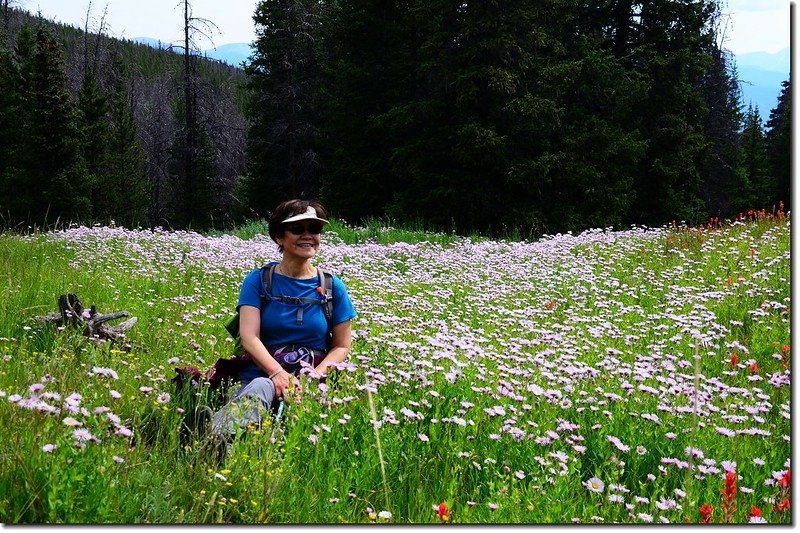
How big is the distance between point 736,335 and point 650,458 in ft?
11.5

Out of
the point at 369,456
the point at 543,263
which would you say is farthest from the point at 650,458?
the point at 543,263

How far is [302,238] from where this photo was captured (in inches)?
180

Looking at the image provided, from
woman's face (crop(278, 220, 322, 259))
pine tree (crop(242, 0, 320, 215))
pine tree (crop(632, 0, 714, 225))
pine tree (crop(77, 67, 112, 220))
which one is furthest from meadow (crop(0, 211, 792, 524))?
pine tree (crop(77, 67, 112, 220))

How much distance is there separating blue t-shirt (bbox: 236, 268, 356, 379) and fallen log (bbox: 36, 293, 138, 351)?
1.73m

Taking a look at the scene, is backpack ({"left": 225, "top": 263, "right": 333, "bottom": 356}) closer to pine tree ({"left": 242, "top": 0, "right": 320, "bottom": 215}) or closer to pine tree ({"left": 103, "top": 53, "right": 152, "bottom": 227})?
pine tree ({"left": 242, "top": 0, "right": 320, "bottom": 215})

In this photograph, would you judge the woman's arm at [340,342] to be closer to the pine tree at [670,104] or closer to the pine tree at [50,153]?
the pine tree at [670,104]

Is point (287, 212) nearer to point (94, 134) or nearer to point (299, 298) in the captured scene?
point (299, 298)

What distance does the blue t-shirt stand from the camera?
4.52 meters

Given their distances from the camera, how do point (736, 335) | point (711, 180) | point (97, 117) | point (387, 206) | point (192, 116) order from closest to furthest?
point (736, 335) → point (387, 206) → point (192, 116) → point (711, 180) → point (97, 117)

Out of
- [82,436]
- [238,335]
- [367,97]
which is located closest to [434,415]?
[238,335]

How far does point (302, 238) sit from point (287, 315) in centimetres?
52

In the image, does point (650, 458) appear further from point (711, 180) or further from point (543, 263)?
point (711, 180)

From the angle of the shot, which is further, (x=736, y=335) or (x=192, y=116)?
(x=192, y=116)

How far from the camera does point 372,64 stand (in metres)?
25.2
